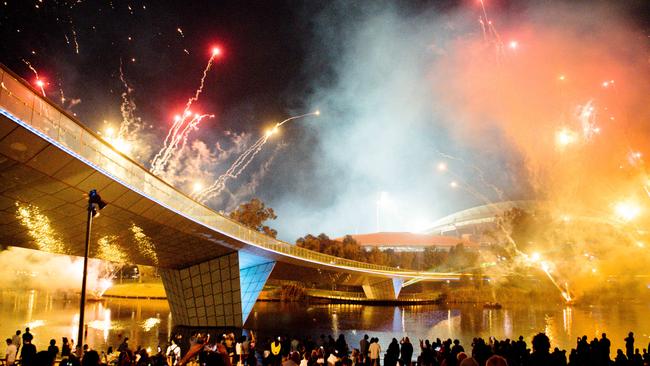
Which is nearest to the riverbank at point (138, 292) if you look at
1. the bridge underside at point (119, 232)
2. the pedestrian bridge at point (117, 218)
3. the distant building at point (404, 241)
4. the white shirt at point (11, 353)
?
the pedestrian bridge at point (117, 218)

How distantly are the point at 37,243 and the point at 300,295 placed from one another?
63.1 metres

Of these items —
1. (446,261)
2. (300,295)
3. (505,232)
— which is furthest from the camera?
(446,261)

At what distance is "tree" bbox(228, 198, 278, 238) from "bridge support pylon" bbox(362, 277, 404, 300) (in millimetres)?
19931

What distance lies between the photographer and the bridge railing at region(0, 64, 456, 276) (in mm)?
11891

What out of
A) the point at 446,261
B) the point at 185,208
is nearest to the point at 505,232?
the point at 446,261

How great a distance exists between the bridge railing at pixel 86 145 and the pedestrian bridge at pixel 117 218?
0.12 ft

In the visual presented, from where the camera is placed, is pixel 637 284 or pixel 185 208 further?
pixel 637 284

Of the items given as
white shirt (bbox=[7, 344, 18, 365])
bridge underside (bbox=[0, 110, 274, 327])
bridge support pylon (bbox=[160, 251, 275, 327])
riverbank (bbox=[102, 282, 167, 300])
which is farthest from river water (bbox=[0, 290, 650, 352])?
riverbank (bbox=[102, 282, 167, 300])

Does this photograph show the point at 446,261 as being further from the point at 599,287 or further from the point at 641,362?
the point at 641,362

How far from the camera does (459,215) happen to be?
184m

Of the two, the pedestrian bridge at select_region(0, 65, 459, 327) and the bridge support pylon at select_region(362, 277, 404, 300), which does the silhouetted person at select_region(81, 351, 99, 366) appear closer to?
the pedestrian bridge at select_region(0, 65, 459, 327)

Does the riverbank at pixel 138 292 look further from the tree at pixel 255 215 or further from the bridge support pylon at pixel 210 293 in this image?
the bridge support pylon at pixel 210 293

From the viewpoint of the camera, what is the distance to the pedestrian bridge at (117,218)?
13.3 meters

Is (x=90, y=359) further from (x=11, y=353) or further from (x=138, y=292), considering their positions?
(x=138, y=292)
